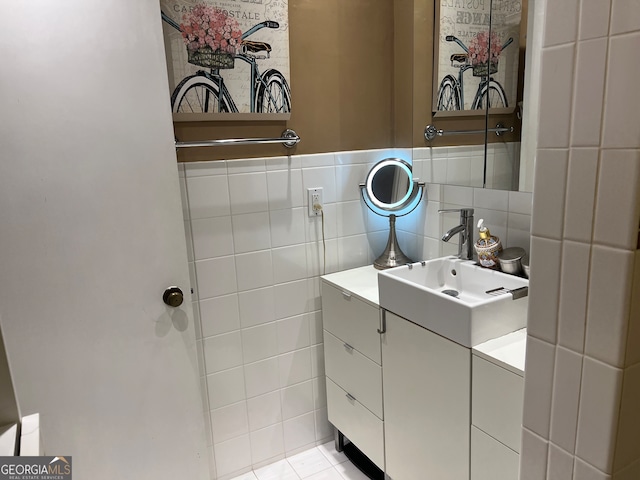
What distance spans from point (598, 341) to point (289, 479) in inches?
66.8

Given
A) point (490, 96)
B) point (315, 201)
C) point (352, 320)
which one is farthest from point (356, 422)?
point (490, 96)

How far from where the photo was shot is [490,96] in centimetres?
176

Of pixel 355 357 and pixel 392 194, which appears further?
pixel 392 194

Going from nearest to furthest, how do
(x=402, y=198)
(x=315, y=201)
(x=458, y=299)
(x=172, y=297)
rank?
(x=458, y=299)
(x=172, y=297)
(x=315, y=201)
(x=402, y=198)

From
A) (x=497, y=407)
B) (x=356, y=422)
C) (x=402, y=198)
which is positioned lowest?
(x=356, y=422)

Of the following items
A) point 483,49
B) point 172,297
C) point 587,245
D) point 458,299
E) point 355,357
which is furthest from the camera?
point 355,357

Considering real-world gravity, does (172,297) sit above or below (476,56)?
below

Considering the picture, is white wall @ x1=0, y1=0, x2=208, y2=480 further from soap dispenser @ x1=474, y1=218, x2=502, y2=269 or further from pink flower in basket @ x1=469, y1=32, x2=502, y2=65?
pink flower in basket @ x1=469, y1=32, x2=502, y2=65

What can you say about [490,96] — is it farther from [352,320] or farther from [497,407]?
[497,407]

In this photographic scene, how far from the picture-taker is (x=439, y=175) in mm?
2000

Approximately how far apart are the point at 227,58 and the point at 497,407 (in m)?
1.45

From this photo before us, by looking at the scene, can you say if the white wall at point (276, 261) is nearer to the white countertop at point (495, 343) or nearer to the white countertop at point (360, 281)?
the white countertop at point (360, 281)

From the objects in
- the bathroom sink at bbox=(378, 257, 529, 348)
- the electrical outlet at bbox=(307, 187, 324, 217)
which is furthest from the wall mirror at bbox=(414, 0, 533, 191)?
the electrical outlet at bbox=(307, 187, 324, 217)

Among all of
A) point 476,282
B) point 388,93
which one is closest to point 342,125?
point 388,93
